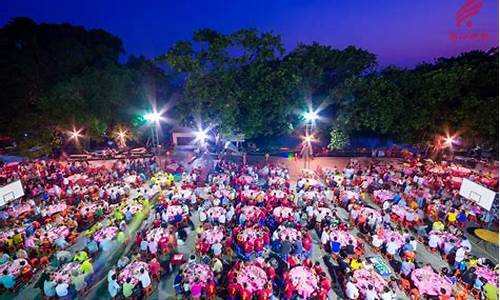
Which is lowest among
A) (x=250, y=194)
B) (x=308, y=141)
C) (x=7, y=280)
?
(x=7, y=280)

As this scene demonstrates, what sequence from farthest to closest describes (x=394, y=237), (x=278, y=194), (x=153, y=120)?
1. (x=153, y=120)
2. (x=278, y=194)
3. (x=394, y=237)

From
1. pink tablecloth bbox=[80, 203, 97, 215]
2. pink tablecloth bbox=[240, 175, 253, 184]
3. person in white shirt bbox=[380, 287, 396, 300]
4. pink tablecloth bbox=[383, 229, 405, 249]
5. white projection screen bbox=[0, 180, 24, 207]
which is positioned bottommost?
person in white shirt bbox=[380, 287, 396, 300]

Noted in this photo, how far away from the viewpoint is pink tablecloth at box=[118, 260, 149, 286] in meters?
8.68

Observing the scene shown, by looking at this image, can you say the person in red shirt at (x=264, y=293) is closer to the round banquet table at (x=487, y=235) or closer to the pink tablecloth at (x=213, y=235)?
the pink tablecloth at (x=213, y=235)

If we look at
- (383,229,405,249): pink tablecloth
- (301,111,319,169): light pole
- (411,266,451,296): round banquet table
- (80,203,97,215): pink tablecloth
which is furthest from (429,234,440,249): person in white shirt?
(80,203,97,215): pink tablecloth

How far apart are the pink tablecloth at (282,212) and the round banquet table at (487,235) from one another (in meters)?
9.24

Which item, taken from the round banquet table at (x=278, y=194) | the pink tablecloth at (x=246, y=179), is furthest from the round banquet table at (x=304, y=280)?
the pink tablecloth at (x=246, y=179)

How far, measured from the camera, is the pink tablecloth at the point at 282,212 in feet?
41.7

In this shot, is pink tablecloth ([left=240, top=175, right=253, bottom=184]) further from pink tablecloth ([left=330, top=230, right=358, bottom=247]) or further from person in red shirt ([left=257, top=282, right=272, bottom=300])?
person in red shirt ([left=257, top=282, right=272, bottom=300])

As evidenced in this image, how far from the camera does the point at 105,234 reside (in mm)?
11305

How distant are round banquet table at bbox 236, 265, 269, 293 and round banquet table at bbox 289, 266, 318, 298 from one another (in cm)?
95

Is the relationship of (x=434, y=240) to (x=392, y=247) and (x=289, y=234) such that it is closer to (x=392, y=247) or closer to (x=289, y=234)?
(x=392, y=247)

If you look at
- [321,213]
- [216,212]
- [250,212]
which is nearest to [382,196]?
[321,213]

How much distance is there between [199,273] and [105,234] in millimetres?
5347
